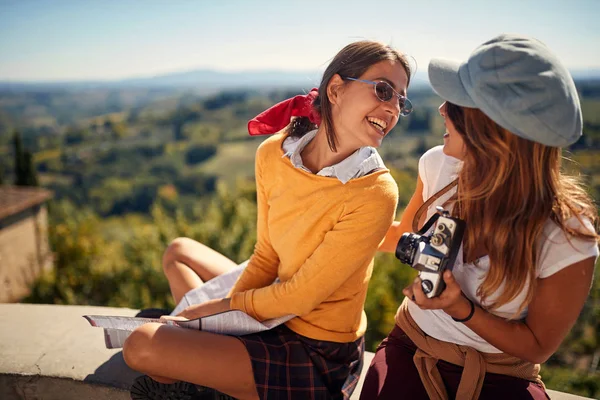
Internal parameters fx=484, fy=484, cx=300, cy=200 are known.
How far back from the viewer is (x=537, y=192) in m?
1.65

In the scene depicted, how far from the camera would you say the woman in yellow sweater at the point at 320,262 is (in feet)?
6.46

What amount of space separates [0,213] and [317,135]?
61.5ft

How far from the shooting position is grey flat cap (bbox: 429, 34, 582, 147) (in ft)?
5.01

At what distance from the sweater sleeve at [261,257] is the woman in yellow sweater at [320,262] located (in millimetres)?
108

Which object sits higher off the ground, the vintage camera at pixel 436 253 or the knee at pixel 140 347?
the vintage camera at pixel 436 253

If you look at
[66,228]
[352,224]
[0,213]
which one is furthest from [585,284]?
[0,213]

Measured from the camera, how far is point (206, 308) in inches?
91.1

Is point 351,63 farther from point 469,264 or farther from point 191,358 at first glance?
point 191,358

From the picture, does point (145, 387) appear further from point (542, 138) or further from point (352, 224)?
point (542, 138)

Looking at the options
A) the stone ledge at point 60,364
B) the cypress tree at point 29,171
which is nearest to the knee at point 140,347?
the stone ledge at point 60,364

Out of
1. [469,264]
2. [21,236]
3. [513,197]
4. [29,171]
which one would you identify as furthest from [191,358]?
[29,171]

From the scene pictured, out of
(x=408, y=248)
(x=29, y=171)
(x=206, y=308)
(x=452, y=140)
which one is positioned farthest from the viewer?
(x=29, y=171)

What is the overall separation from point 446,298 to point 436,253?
161 millimetres

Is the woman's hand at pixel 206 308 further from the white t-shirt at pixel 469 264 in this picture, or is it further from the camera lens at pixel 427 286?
the camera lens at pixel 427 286
